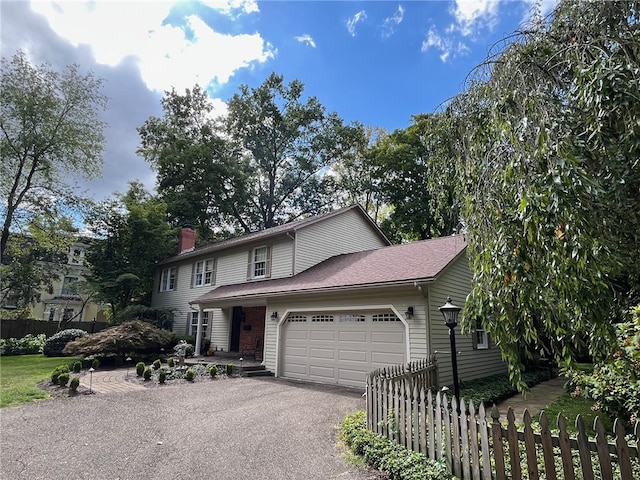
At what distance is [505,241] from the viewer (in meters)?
3.11

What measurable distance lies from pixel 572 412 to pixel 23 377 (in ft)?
48.9

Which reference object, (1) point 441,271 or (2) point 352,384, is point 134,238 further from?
(1) point 441,271

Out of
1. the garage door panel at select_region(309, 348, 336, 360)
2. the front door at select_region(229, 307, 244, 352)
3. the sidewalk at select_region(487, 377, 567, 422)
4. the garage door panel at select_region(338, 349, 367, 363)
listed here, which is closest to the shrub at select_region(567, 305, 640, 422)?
the sidewalk at select_region(487, 377, 567, 422)

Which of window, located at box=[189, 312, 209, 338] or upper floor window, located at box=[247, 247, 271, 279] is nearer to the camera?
upper floor window, located at box=[247, 247, 271, 279]

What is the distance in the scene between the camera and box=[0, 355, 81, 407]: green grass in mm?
8211

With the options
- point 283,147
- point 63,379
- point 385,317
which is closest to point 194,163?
point 283,147

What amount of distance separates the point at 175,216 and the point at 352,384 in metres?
23.2

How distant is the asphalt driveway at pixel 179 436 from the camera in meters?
4.36

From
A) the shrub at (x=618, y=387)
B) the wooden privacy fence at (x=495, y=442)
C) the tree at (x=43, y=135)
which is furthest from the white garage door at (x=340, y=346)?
the tree at (x=43, y=135)

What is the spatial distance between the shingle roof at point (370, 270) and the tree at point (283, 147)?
17502 mm

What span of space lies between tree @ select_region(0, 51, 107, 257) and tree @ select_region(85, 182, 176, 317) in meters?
2.07

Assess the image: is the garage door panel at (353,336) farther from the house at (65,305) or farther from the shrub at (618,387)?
the house at (65,305)

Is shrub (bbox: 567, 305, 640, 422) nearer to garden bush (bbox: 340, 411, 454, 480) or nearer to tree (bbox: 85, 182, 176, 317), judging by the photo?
garden bush (bbox: 340, 411, 454, 480)

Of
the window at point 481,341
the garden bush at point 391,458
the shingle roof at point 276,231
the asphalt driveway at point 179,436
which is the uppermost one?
the shingle roof at point 276,231
